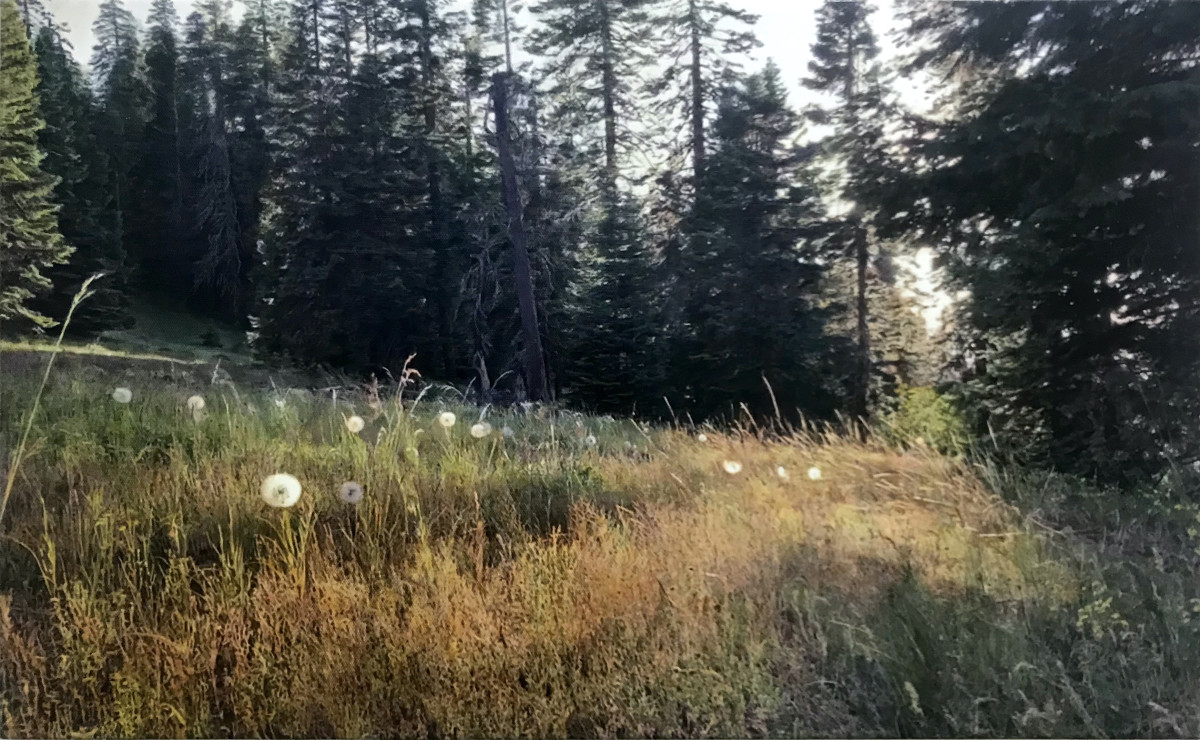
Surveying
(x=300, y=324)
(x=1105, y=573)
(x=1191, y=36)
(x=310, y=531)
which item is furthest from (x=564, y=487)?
(x=1191, y=36)

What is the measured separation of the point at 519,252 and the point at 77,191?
201 centimetres

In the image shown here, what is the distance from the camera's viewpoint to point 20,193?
2631 millimetres

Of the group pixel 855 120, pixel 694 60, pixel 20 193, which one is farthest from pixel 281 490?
pixel 855 120

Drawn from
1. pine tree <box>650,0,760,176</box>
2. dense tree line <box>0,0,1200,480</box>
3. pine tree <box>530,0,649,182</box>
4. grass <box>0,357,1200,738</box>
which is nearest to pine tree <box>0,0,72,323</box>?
dense tree line <box>0,0,1200,480</box>

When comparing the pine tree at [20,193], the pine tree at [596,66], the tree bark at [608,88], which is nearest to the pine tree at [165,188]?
the pine tree at [20,193]

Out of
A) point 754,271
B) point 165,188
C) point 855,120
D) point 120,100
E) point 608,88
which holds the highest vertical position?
point 608,88

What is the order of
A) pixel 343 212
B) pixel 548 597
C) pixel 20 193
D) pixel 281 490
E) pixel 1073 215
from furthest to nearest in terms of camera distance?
pixel 343 212 → pixel 1073 215 → pixel 20 193 → pixel 281 490 → pixel 548 597

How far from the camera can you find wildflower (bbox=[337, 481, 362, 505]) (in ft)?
8.08

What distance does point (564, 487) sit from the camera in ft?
9.48

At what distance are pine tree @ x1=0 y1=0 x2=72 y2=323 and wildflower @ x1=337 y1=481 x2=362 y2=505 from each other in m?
1.46

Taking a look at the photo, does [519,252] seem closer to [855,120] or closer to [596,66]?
[596,66]

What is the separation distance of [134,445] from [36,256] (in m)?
0.92

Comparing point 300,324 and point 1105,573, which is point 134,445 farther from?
point 1105,573

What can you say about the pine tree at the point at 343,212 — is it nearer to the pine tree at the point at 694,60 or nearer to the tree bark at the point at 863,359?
the pine tree at the point at 694,60
